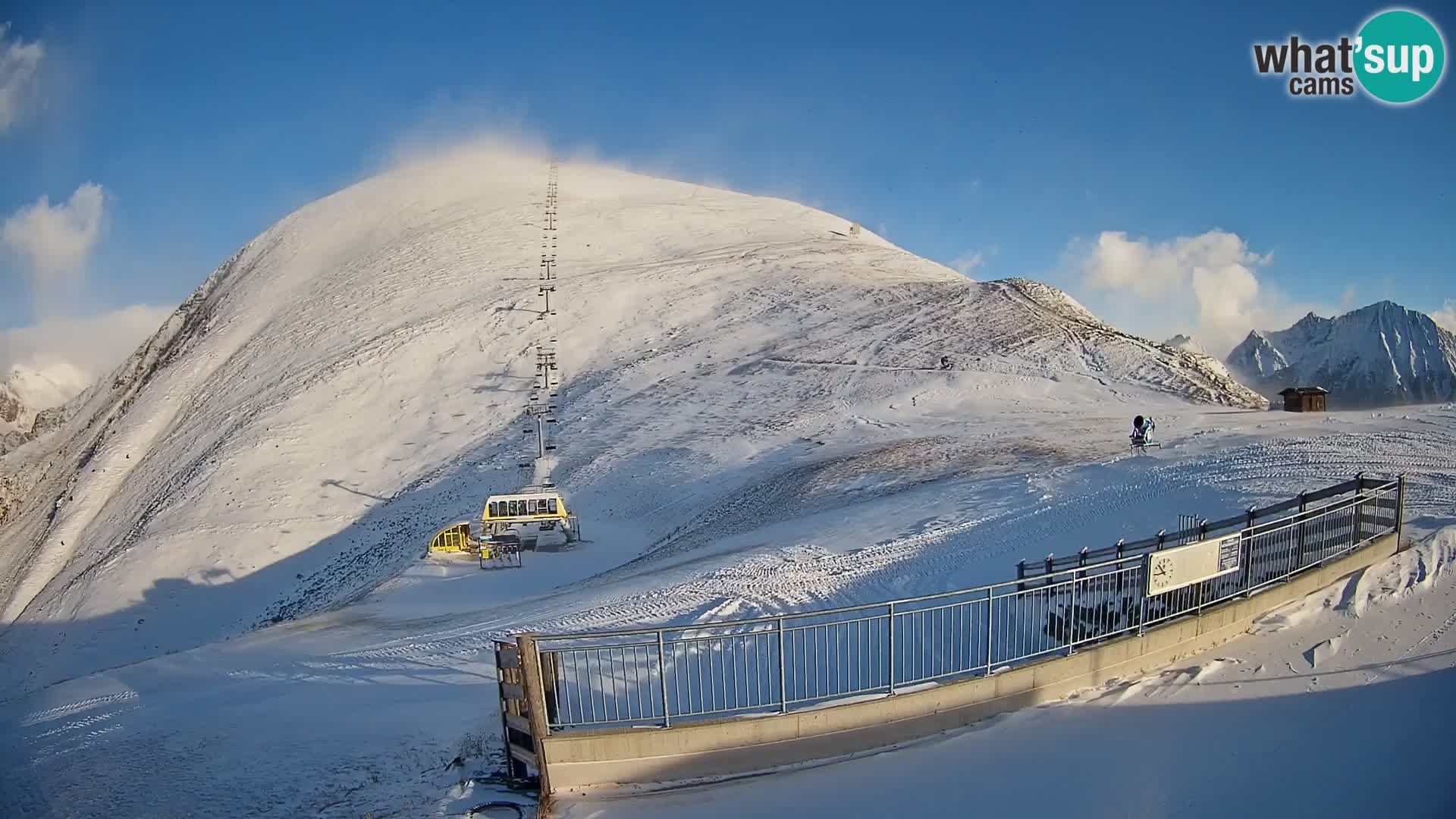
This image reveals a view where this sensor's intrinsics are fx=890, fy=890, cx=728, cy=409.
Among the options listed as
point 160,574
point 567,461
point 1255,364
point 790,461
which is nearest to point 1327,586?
point 790,461

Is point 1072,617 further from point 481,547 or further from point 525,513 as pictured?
point 525,513

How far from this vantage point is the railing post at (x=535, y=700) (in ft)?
25.2

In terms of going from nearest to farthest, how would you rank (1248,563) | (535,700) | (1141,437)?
1. (535,700)
2. (1248,563)
3. (1141,437)

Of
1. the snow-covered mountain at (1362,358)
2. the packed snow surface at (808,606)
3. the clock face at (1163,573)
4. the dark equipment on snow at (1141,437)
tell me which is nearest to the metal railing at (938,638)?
the clock face at (1163,573)

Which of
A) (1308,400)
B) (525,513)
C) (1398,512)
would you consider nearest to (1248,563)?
(1398,512)

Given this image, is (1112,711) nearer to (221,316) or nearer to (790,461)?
(790,461)

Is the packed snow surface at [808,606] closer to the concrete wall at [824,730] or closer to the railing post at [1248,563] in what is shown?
the concrete wall at [824,730]

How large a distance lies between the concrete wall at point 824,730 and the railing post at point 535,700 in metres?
0.07

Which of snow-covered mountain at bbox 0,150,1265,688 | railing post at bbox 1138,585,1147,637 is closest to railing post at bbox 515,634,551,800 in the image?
railing post at bbox 1138,585,1147,637

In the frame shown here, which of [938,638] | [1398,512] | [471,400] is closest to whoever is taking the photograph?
[938,638]

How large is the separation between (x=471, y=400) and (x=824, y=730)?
39464mm

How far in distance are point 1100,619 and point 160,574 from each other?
1309 inches

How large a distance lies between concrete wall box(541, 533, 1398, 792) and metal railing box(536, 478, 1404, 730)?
217 mm

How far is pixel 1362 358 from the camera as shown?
132750mm
